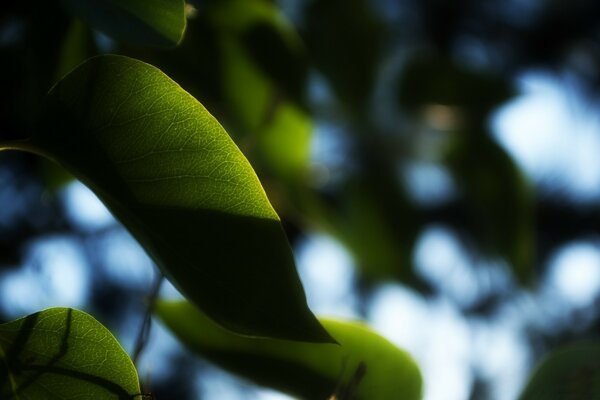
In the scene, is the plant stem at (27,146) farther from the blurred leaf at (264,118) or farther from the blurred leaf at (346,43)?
the blurred leaf at (346,43)

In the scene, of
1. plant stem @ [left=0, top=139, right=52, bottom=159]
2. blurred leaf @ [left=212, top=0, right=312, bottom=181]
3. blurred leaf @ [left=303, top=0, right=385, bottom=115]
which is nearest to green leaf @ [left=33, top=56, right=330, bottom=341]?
plant stem @ [left=0, top=139, right=52, bottom=159]

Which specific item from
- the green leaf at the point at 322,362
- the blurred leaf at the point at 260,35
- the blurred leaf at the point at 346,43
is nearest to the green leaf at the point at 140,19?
the green leaf at the point at 322,362

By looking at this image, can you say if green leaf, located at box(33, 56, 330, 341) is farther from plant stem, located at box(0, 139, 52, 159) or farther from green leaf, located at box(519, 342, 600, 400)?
green leaf, located at box(519, 342, 600, 400)

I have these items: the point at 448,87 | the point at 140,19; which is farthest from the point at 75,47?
the point at 448,87

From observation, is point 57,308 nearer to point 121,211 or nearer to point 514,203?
point 121,211

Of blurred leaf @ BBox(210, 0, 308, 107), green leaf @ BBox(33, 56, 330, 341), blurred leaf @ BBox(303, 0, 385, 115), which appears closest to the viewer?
green leaf @ BBox(33, 56, 330, 341)
